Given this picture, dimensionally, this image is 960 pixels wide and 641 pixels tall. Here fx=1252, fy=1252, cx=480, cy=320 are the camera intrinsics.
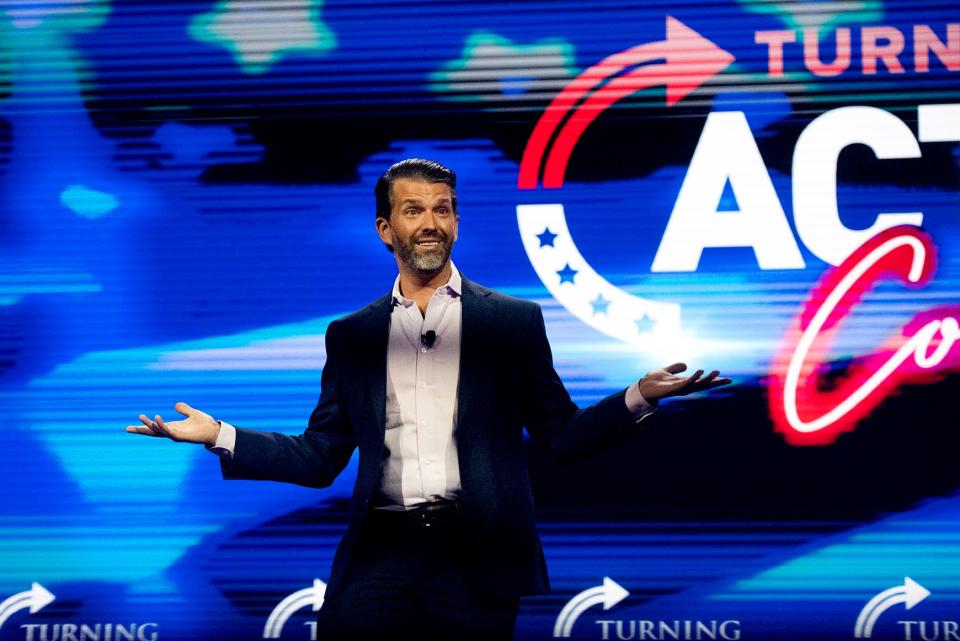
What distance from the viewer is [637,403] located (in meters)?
2.88

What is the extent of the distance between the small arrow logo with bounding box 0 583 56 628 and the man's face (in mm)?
2583

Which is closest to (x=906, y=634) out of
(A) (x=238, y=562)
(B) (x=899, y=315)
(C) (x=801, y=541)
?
(C) (x=801, y=541)

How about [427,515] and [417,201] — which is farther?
[417,201]

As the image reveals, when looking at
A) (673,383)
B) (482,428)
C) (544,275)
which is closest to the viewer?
(673,383)

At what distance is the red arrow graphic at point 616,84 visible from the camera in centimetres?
474

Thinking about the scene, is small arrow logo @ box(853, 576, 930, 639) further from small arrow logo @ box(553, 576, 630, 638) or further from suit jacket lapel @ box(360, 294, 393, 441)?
suit jacket lapel @ box(360, 294, 393, 441)

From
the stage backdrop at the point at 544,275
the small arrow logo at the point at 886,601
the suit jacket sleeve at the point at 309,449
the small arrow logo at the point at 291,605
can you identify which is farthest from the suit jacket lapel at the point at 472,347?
the small arrow logo at the point at 886,601

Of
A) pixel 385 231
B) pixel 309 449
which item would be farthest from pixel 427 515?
pixel 385 231

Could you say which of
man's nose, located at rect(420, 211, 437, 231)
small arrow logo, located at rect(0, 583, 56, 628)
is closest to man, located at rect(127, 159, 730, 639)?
man's nose, located at rect(420, 211, 437, 231)

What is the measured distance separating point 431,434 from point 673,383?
0.60 metres

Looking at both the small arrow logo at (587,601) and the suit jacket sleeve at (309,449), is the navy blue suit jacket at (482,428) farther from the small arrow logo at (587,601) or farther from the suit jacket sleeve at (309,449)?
the small arrow logo at (587,601)

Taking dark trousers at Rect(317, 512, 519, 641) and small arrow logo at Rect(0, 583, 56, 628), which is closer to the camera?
dark trousers at Rect(317, 512, 519, 641)

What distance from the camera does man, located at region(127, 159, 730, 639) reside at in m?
2.94

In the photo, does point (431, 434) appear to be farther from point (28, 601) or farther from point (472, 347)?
point (28, 601)
